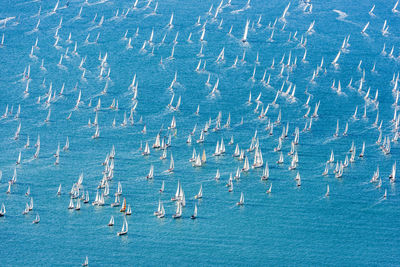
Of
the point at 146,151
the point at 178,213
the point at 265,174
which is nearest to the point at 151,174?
the point at 146,151

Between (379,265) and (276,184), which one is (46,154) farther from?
(379,265)

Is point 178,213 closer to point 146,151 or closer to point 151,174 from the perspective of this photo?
point 151,174

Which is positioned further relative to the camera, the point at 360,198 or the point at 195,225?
the point at 360,198

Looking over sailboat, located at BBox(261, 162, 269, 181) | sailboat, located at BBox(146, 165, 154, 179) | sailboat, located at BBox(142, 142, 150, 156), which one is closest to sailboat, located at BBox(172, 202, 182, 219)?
sailboat, located at BBox(146, 165, 154, 179)

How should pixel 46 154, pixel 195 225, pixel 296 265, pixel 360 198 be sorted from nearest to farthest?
1. pixel 296 265
2. pixel 195 225
3. pixel 360 198
4. pixel 46 154

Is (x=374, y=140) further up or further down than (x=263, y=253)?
further down

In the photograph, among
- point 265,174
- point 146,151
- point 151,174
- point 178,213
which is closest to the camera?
point 178,213

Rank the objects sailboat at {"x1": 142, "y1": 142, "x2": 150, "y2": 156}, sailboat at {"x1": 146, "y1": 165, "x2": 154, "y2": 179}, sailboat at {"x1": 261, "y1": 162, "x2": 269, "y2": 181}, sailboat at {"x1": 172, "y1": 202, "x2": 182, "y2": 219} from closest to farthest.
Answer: sailboat at {"x1": 172, "y1": 202, "x2": 182, "y2": 219} → sailboat at {"x1": 146, "y1": 165, "x2": 154, "y2": 179} → sailboat at {"x1": 261, "y1": 162, "x2": 269, "y2": 181} → sailboat at {"x1": 142, "y1": 142, "x2": 150, "y2": 156}

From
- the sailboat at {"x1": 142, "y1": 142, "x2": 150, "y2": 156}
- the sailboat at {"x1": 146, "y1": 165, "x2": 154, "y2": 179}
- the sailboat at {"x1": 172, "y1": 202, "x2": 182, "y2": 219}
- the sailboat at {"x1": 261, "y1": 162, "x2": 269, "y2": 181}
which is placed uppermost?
the sailboat at {"x1": 172, "y1": 202, "x2": 182, "y2": 219}

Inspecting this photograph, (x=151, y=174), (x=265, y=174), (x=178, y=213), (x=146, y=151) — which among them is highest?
(x=178, y=213)

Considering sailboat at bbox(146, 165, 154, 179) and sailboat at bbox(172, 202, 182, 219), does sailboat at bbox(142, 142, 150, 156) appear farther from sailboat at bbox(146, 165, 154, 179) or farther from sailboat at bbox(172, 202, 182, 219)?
sailboat at bbox(172, 202, 182, 219)

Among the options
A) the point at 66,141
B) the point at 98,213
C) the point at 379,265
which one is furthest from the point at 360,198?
the point at 66,141
